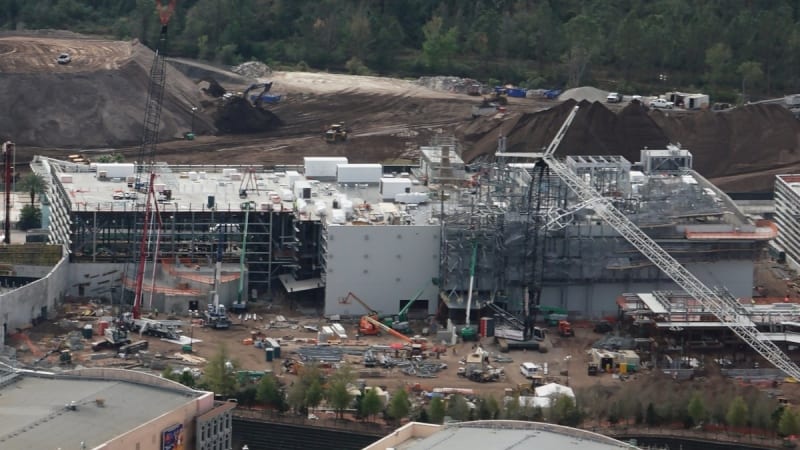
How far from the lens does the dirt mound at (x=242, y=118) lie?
121750 mm

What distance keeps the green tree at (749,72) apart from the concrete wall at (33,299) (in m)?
54.5

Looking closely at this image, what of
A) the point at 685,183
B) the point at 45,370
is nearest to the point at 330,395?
the point at 45,370

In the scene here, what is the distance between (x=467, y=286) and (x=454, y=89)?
44.4 m

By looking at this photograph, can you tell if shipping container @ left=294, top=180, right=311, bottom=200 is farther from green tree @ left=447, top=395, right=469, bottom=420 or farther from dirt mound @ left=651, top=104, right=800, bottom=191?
dirt mound @ left=651, top=104, right=800, bottom=191

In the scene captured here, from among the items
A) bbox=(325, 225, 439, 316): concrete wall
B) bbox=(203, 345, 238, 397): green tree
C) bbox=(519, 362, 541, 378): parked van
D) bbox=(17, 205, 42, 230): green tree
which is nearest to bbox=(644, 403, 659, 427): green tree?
bbox=(519, 362, 541, 378): parked van

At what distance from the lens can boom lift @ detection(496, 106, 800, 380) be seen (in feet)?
272

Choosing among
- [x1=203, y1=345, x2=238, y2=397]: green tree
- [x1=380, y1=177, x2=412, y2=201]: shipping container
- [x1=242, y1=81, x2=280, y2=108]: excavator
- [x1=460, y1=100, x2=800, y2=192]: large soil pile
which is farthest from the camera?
[x1=242, y1=81, x2=280, y2=108]: excavator

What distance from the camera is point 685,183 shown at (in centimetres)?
9325

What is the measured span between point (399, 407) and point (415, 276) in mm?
14625

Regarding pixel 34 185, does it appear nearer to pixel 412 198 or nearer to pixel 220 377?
pixel 412 198

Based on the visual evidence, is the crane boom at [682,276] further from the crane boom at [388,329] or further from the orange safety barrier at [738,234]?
the crane boom at [388,329]

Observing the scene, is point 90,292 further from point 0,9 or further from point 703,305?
point 0,9

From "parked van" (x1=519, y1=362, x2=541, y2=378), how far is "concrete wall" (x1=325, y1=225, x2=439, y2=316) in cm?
806

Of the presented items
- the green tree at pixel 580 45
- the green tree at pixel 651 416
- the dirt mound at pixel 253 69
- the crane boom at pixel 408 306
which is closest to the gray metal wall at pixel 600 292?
the crane boom at pixel 408 306
